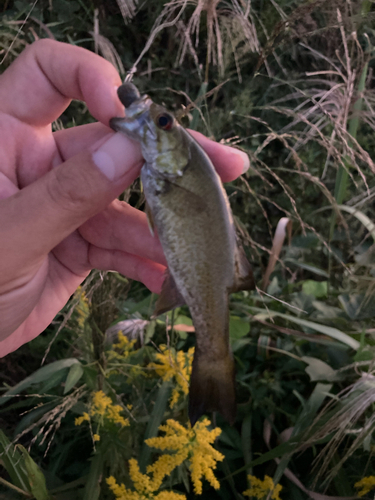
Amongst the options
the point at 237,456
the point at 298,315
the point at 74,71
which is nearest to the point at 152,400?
the point at 237,456

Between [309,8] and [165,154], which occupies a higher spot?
[309,8]

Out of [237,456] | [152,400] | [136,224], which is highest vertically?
[136,224]

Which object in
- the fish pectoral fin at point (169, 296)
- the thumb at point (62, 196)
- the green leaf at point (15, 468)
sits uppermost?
the thumb at point (62, 196)

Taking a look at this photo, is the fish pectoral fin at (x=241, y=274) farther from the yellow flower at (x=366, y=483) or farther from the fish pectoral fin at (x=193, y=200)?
the yellow flower at (x=366, y=483)

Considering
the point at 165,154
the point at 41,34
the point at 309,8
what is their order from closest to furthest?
the point at 165,154 < the point at 309,8 < the point at 41,34

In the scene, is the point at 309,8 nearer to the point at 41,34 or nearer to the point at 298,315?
the point at 298,315

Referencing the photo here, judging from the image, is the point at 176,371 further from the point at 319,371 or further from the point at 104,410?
the point at 319,371

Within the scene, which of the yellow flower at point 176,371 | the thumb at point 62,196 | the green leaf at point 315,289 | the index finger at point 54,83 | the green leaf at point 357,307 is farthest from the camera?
the green leaf at point 315,289

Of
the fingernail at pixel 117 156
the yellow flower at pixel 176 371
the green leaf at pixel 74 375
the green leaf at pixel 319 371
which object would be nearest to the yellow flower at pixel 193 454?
the yellow flower at pixel 176 371

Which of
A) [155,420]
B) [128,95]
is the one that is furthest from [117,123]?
[155,420]
